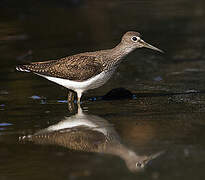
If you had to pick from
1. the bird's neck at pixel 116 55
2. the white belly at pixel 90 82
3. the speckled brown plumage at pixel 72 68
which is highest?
the bird's neck at pixel 116 55

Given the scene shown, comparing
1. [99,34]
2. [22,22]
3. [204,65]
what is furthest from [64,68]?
[22,22]

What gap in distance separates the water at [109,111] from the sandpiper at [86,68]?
1.12 ft

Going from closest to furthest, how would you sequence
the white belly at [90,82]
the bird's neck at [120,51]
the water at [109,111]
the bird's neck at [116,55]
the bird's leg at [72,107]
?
the water at [109,111] < the bird's leg at [72,107] < the white belly at [90,82] < the bird's neck at [116,55] < the bird's neck at [120,51]

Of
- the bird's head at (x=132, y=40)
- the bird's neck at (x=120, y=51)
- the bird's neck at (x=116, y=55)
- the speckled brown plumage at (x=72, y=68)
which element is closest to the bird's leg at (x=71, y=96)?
the speckled brown plumage at (x=72, y=68)

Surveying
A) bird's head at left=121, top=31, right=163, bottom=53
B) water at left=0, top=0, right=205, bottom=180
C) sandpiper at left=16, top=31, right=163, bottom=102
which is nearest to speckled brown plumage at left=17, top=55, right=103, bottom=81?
sandpiper at left=16, top=31, right=163, bottom=102

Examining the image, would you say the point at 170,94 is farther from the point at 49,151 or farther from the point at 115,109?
the point at 49,151

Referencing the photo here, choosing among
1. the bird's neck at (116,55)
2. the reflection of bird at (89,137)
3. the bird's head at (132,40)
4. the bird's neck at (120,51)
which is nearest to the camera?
the reflection of bird at (89,137)

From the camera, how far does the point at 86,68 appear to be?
936cm

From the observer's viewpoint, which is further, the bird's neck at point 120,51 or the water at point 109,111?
the bird's neck at point 120,51

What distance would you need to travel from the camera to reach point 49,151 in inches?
282

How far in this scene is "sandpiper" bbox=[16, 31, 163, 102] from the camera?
367 inches

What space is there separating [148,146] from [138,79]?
153 inches

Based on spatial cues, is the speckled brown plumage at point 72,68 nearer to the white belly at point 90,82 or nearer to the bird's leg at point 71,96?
the white belly at point 90,82

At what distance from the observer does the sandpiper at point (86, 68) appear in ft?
30.6
